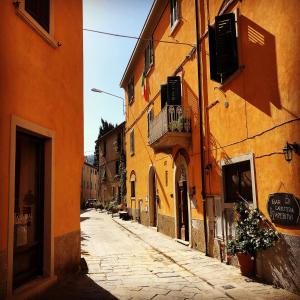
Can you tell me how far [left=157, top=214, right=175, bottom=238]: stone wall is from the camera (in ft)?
48.5

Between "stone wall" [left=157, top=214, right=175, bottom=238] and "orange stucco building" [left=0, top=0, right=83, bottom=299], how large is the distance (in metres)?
6.90

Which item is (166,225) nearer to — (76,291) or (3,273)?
(76,291)

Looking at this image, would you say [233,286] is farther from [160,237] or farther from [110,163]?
[110,163]

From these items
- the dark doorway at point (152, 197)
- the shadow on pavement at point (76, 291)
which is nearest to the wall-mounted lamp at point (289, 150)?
the shadow on pavement at point (76, 291)

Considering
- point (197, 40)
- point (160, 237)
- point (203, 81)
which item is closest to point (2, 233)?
point (203, 81)

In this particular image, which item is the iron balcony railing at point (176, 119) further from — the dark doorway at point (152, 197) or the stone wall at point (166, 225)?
the dark doorway at point (152, 197)

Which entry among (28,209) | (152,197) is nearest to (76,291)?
(28,209)

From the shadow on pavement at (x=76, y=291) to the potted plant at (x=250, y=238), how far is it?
2.95 metres

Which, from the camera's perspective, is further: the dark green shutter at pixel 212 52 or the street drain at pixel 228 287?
the dark green shutter at pixel 212 52

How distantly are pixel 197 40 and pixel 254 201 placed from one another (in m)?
5.85

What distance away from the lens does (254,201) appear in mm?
7988

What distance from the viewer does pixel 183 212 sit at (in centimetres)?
1370

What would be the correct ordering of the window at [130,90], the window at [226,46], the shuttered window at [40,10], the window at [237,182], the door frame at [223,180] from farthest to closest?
the window at [130,90] → the window at [226,46] → the window at [237,182] → the door frame at [223,180] → the shuttered window at [40,10]

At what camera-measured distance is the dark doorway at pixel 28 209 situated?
6.25 m
